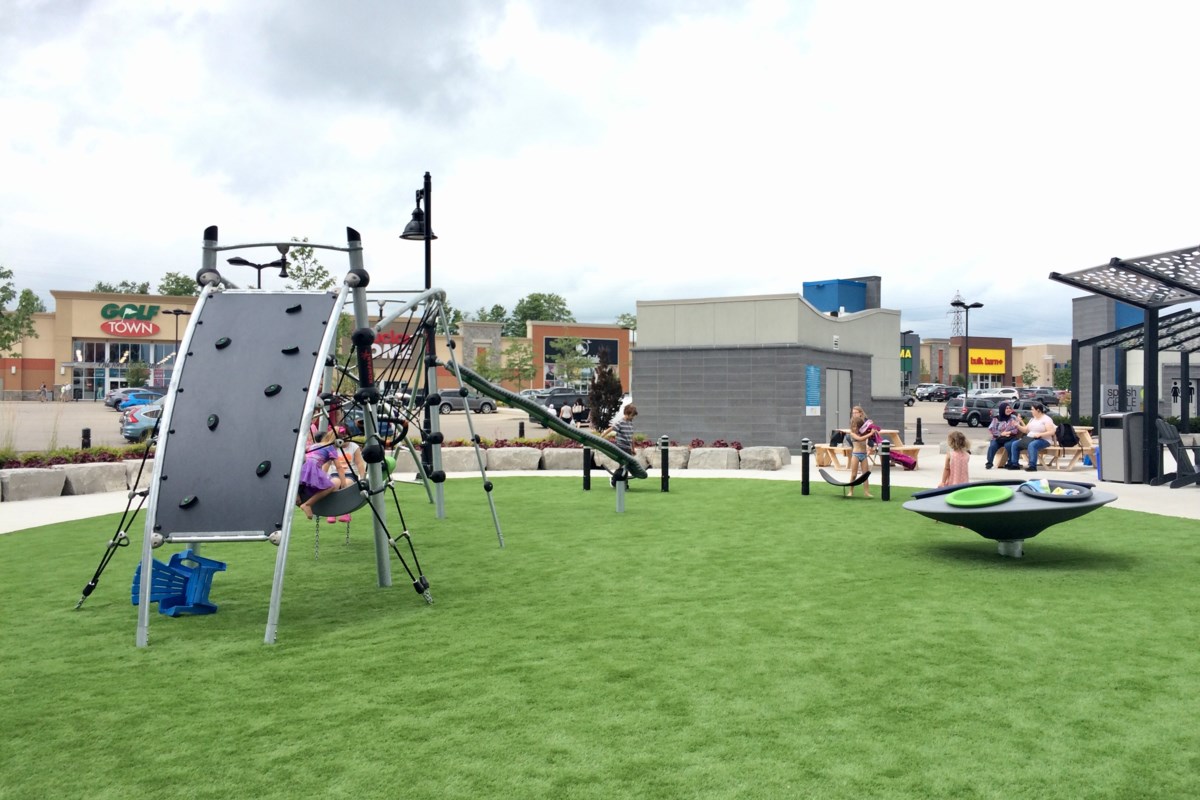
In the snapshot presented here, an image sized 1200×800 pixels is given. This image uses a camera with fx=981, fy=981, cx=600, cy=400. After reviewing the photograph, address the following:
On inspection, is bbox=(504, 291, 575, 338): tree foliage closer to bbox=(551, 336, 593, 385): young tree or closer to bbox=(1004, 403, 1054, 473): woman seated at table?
bbox=(551, 336, 593, 385): young tree

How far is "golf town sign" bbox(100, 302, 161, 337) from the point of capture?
235ft

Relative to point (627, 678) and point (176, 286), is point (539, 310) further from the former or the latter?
point (627, 678)

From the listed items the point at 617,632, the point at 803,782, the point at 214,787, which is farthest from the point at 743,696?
the point at 214,787

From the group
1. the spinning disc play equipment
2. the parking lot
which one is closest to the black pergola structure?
the spinning disc play equipment

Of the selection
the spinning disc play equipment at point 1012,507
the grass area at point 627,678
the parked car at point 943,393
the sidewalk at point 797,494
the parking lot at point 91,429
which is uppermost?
the parked car at point 943,393

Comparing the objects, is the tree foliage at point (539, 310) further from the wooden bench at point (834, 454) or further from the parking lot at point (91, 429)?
the wooden bench at point (834, 454)

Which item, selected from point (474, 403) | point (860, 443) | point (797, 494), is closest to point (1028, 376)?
point (474, 403)

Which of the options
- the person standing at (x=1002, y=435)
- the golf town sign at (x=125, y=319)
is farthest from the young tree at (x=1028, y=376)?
the person standing at (x=1002, y=435)

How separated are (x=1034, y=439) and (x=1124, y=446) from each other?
271 cm

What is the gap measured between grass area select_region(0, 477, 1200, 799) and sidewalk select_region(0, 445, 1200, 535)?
3651mm

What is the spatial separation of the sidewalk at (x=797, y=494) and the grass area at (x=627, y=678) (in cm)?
365

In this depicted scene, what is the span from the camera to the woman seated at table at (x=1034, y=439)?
66.7 feet

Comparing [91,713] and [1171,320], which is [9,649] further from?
[1171,320]

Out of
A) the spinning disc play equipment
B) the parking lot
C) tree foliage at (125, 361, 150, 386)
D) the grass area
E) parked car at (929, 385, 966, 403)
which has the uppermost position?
tree foliage at (125, 361, 150, 386)
